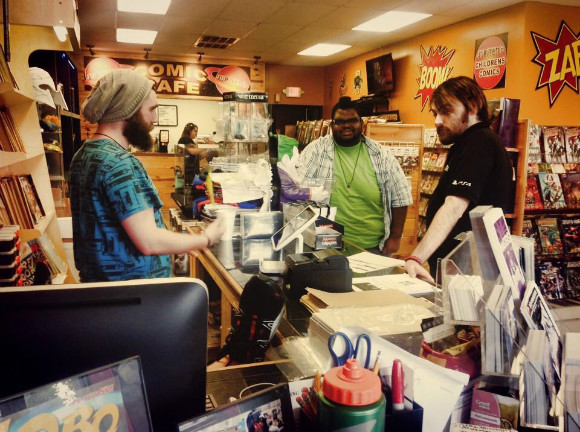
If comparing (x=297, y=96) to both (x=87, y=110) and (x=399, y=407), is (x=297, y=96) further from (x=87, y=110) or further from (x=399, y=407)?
(x=399, y=407)

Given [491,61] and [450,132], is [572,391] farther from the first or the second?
[491,61]

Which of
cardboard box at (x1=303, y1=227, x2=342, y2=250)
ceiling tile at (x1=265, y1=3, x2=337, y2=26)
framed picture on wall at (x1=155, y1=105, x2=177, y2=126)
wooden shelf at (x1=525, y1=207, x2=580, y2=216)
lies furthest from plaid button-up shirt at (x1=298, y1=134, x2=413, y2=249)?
framed picture on wall at (x1=155, y1=105, x2=177, y2=126)

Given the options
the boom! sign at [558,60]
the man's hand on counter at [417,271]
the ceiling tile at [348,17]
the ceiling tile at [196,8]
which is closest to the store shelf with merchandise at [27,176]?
the man's hand on counter at [417,271]

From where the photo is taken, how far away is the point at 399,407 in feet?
2.48

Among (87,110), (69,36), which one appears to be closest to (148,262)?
(87,110)

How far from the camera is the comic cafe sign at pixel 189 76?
10102mm

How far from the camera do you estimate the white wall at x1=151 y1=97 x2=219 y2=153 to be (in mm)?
10820

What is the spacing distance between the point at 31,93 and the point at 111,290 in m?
2.73

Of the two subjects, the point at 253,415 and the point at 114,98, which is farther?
the point at 114,98

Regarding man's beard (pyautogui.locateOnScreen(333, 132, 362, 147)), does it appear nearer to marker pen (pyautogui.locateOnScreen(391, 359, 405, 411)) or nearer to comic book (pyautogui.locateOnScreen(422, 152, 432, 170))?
marker pen (pyautogui.locateOnScreen(391, 359, 405, 411))

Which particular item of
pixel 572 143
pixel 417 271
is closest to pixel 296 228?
pixel 417 271

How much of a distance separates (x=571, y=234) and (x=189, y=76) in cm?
791

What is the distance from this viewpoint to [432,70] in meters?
7.54

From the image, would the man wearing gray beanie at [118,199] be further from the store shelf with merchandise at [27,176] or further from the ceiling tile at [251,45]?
the ceiling tile at [251,45]
